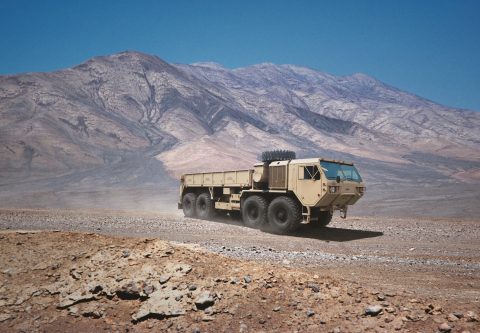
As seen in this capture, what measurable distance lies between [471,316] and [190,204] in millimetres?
14838

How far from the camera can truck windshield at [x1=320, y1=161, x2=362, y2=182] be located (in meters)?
12.3

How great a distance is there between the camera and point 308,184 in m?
12.4

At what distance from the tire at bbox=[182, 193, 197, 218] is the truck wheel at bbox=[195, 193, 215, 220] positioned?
38 cm

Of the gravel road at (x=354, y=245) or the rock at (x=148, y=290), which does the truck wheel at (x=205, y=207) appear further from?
the rock at (x=148, y=290)

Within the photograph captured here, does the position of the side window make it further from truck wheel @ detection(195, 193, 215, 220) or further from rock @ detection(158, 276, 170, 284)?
rock @ detection(158, 276, 170, 284)

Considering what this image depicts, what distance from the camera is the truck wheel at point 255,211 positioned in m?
13.8

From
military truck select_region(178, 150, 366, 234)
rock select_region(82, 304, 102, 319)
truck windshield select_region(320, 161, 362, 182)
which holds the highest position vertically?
truck windshield select_region(320, 161, 362, 182)

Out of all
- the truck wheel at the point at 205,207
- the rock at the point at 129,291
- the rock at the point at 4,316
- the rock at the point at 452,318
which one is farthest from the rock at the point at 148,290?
the truck wheel at the point at 205,207

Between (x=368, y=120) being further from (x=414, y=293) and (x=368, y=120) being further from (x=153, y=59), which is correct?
(x=414, y=293)

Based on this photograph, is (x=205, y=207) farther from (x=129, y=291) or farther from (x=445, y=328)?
(x=445, y=328)

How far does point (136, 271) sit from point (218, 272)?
138 centimetres

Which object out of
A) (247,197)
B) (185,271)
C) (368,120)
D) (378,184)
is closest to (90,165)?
(378,184)

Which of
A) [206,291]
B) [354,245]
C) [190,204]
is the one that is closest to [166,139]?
[190,204]

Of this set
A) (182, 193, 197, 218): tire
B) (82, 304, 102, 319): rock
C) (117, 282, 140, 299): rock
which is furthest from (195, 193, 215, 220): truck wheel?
(82, 304, 102, 319): rock
